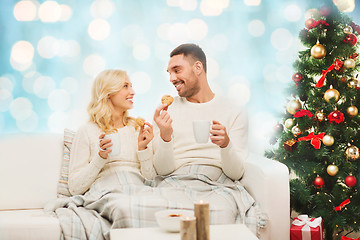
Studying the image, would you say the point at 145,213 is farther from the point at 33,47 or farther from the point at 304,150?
the point at 33,47

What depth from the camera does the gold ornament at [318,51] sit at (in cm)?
267

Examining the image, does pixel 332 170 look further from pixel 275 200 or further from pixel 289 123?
pixel 275 200

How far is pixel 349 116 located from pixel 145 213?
1.42 m

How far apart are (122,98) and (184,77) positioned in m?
0.41

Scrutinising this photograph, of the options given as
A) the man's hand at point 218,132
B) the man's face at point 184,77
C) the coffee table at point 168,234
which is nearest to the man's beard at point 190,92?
the man's face at point 184,77

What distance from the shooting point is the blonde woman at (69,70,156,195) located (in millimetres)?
2377

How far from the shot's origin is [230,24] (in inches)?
123

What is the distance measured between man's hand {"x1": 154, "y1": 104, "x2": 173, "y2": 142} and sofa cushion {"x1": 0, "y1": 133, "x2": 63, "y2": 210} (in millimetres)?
640

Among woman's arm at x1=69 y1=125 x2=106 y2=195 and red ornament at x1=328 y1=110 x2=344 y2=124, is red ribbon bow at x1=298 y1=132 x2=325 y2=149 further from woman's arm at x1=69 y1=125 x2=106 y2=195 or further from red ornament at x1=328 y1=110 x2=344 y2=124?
woman's arm at x1=69 y1=125 x2=106 y2=195

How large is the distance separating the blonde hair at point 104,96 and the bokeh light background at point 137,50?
1.22ft

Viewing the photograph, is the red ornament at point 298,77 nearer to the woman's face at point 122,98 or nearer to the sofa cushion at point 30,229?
the woman's face at point 122,98

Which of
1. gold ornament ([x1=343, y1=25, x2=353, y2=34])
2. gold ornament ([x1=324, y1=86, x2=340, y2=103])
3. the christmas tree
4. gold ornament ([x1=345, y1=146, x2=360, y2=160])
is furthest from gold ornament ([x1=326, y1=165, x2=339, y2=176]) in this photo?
gold ornament ([x1=343, y1=25, x2=353, y2=34])

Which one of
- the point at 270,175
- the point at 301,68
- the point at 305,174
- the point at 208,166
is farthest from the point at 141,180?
the point at 301,68

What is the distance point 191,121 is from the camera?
8.66ft
